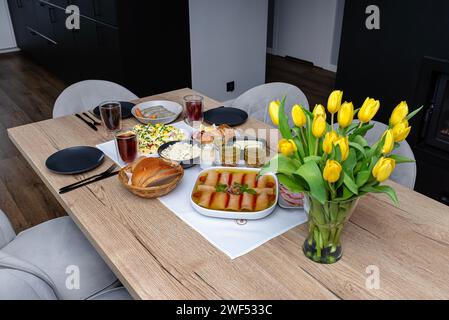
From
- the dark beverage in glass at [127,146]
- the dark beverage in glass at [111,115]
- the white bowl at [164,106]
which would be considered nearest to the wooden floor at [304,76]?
the white bowl at [164,106]

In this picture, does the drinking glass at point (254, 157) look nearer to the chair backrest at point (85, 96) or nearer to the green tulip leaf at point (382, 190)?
the green tulip leaf at point (382, 190)

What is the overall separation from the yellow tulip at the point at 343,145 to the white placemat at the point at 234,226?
34cm

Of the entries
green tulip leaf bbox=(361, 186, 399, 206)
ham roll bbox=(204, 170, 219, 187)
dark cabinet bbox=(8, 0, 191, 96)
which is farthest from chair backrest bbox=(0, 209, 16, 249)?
dark cabinet bbox=(8, 0, 191, 96)

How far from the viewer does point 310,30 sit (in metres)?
5.02

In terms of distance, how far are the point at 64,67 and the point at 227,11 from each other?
73.2 inches

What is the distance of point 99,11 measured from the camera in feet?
10.3

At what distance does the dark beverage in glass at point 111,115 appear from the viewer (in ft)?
4.90

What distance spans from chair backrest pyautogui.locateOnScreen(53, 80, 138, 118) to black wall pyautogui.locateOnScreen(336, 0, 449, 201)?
1.45 m

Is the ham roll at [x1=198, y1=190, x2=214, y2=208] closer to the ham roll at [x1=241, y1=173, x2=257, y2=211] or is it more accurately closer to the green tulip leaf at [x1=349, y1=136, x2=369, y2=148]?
the ham roll at [x1=241, y1=173, x2=257, y2=211]

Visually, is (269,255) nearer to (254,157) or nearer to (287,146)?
(287,146)

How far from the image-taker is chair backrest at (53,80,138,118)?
1952 millimetres

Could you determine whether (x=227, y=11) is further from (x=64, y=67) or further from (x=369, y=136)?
(x=369, y=136)

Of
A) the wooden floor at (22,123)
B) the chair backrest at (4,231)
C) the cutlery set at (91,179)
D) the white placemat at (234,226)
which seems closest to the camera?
the white placemat at (234,226)
